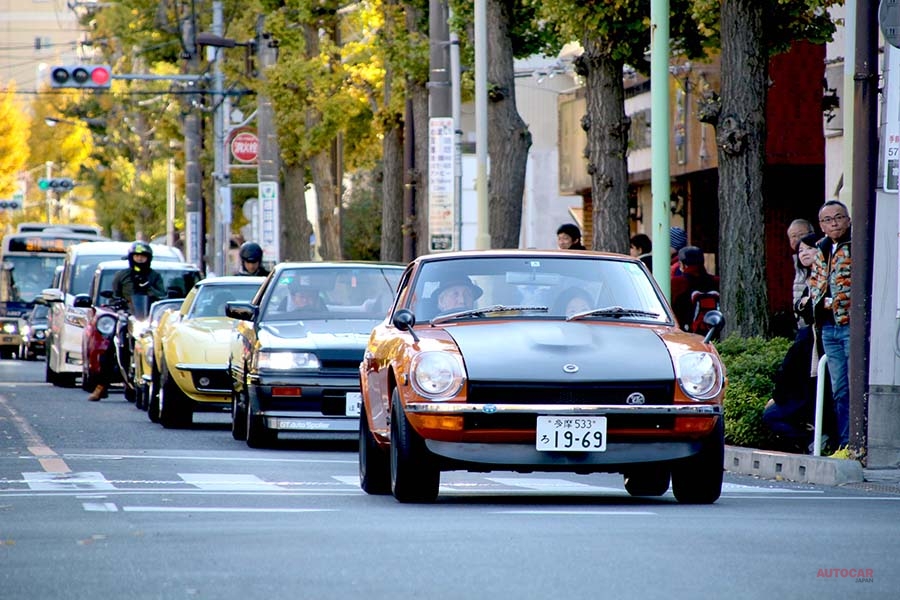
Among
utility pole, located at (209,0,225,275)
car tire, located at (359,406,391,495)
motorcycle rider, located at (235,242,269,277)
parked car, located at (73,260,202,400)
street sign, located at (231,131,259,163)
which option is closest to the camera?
car tire, located at (359,406,391,495)

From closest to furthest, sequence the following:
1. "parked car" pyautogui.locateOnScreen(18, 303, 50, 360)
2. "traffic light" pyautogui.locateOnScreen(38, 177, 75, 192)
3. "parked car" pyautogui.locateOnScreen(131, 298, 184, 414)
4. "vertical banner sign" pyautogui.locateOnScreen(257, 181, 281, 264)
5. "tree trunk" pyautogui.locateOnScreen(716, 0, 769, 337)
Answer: "tree trunk" pyautogui.locateOnScreen(716, 0, 769, 337) → "parked car" pyautogui.locateOnScreen(131, 298, 184, 414) → "vertical banner sign" pyautogui.locateOnScreen(257, 181, 281, 264) → "parked car" pyautogui.locateOnScreen(18, 303, 50, 360) → "traffic light" pyautogui.locateOnScreen(38, 177, 75, 192)

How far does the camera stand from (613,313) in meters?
11.7

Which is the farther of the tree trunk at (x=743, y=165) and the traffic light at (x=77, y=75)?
the traffic light at (x=77, y=75)

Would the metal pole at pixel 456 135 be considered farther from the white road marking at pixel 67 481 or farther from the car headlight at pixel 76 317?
the white road marking at pixel 67 481

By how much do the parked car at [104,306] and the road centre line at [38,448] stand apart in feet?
12.4

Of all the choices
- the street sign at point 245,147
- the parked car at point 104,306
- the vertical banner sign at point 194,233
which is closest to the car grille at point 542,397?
the parked car at point 104,306

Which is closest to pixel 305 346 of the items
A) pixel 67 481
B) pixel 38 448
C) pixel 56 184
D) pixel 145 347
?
pixel 38 448

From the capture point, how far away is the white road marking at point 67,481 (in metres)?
12.4

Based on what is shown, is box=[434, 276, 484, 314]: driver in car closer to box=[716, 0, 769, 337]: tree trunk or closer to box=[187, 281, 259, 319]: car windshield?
box=[716, 0, 769, 337]: tree trunk

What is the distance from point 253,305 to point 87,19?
207 ft

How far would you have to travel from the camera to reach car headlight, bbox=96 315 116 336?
27.0m

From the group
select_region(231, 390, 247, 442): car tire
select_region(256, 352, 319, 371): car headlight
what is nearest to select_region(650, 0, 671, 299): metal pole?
select_region(256, 352, 319, 371): car headlight

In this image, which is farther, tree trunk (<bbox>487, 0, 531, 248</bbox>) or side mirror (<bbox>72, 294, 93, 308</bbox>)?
tree trunk (<bbox>487, 0, 531, 248</bbox>)

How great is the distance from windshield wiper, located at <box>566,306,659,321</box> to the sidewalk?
2.33m
